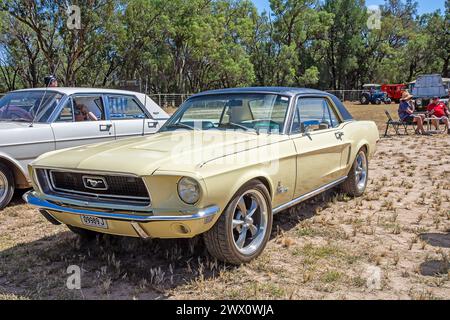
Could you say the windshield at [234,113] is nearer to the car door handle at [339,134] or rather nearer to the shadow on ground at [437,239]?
the car door handle at [339,134]

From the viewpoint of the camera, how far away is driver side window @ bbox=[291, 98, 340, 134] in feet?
15.7

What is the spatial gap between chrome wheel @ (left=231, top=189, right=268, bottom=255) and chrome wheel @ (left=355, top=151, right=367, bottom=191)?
105 inches

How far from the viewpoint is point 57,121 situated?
630cm

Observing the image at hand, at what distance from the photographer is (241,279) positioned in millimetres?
3605

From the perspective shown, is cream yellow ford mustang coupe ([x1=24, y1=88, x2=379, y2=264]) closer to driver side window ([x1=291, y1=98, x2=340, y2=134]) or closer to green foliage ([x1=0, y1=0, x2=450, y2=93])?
driver side window ([x1=291, y1=98, x2=340, y2=134])

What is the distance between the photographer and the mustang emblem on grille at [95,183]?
3.55 m

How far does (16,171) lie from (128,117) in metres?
2.12

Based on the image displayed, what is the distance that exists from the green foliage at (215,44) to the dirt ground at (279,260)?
25715 mm

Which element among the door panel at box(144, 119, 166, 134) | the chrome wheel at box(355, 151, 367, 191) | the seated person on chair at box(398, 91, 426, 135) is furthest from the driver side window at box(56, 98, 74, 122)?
the seated person on chair at box(398, 91, 426, 135)

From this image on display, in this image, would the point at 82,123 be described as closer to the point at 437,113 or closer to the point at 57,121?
the point at 57,121

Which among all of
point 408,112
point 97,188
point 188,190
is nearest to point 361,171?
point 188,190

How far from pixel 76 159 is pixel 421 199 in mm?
4634

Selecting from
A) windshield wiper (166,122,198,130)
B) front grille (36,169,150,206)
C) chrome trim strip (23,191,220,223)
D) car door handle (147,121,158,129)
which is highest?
windshield wiper (166,122,198,130)
